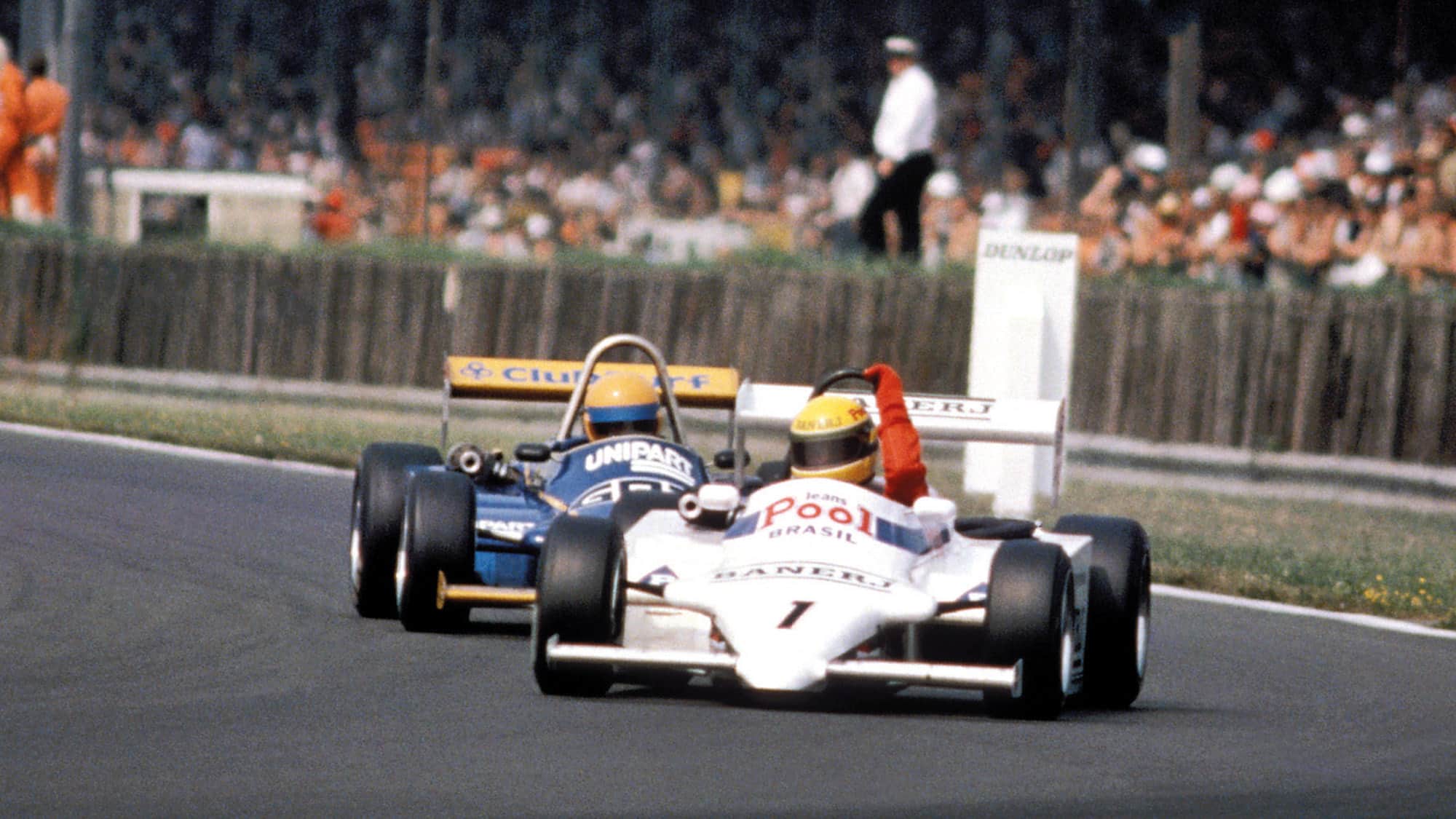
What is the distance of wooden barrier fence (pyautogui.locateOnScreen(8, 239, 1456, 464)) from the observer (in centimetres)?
1538

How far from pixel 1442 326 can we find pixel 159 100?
71.2ft

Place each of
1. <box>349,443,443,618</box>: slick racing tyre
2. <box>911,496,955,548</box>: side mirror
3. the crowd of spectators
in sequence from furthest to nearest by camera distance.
A: the crowd of spectators → <box>349,443,443,618</box>: slick racing tyre → <box>911,496,955,548</box>: side mirror

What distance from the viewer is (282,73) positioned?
113ft

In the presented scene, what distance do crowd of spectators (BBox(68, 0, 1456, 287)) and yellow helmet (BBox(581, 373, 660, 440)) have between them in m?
6.77

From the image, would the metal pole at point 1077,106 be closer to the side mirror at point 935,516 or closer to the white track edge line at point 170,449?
the white track edge line at point 170,449

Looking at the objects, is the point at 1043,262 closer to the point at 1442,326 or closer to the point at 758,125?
the point at 1442,326

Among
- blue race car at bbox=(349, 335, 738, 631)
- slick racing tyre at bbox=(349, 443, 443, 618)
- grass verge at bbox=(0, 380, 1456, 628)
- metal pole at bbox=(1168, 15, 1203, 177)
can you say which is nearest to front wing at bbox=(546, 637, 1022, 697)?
blue race car at bbox=(349, 335, 738, 631)

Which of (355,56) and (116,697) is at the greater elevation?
(355,56)

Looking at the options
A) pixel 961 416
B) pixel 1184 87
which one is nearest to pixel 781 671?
pixel 961 416

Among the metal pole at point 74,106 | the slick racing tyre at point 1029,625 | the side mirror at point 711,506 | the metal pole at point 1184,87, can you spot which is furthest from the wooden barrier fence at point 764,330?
the slick racing tyre at point 1029,625

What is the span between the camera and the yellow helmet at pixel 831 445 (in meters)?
8.19

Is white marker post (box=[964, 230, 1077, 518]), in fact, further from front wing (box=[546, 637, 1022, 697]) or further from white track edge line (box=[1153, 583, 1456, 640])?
front wing (box=[546, 637, 1022, 697])

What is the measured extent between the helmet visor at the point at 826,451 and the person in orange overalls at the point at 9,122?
13.9 meters

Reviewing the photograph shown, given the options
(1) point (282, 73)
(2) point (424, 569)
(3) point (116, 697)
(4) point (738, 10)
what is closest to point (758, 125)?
(4) point (738, 10)
